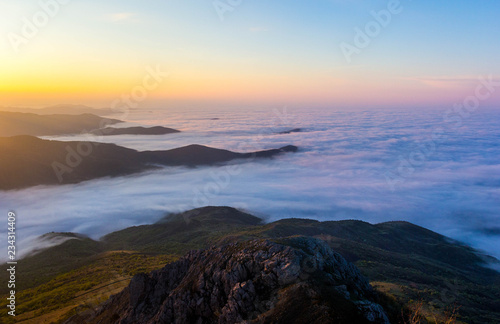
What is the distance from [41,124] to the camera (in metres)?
157

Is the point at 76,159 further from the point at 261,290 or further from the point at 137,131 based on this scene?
the point at 261,290

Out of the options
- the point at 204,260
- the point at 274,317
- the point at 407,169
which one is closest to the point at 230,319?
the point at 274,317

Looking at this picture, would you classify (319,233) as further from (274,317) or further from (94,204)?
(94,204)

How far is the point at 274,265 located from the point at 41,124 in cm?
18539

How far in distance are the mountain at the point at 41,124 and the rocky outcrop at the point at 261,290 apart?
6399 inches

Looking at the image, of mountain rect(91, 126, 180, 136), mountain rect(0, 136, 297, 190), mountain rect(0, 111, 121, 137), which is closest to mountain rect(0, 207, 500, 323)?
mountain rect(0, 136, 297, 190)

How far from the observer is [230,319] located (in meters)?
8.91

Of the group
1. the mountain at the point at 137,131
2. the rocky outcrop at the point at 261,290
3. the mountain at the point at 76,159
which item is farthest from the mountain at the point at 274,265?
the mountain at the point at 137,131

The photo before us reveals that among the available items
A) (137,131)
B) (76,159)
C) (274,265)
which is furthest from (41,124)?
(274,265)

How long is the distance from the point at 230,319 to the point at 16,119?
18623cm

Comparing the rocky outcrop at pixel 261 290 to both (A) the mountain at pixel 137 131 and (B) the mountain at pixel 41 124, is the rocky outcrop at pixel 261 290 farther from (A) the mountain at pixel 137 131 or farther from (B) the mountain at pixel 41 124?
(B) the mountain at pixel 41 124

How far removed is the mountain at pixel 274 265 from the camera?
444 inches

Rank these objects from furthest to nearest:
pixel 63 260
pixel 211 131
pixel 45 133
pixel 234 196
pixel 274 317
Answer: pixel 211 131
pixel 45 133
pixel 234 196
pixel 63 260
pixel 274 317

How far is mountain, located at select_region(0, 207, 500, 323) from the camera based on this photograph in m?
11.3
